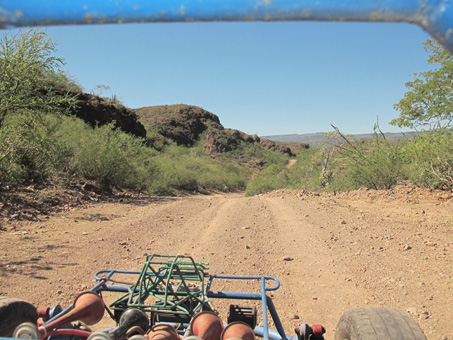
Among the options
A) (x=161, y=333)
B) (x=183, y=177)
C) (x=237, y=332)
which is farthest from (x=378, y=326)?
(x=183, y=177)

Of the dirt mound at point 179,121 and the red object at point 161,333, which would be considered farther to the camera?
the dirt mound at point 179,121

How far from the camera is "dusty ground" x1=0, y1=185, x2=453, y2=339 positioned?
4590 millimetres

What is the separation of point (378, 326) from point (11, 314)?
2671 millimetres

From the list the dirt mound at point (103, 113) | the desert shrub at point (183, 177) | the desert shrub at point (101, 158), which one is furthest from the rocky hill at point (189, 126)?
the desert shrub at point (101, 158)

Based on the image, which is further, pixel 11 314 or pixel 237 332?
pixel 11 314

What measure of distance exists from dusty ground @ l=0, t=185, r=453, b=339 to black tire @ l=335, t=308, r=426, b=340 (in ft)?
4.13

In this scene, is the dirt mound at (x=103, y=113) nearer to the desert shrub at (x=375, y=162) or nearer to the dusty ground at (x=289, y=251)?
the desert shrub at (x=375, y=162)

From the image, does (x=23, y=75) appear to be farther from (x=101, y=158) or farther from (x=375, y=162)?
(x=375, y=162)

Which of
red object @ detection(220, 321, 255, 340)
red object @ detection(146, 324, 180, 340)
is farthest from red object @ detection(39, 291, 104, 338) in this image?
red object @ detection(220, 321, 255, 340)

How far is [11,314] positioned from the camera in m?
2.66

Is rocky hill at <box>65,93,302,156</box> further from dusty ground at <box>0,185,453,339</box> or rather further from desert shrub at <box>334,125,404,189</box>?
dusty ground at <box>0,185,453,339</box>

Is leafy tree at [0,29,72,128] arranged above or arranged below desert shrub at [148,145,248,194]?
above

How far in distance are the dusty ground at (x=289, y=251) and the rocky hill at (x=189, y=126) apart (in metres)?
56.2

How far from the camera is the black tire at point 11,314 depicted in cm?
262
